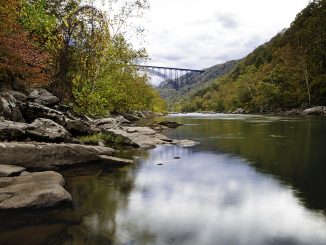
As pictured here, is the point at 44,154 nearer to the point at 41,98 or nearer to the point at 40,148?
the point at 40,148

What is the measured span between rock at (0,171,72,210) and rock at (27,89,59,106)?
11893 mm

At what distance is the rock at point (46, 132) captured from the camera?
1491cm

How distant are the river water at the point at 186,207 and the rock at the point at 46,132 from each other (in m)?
2.72

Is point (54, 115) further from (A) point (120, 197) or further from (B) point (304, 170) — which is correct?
(B) point (304, 170)

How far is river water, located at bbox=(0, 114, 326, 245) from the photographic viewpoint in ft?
23.2

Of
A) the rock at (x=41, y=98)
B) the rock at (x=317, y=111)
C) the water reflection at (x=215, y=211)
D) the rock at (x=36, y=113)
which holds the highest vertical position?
the rock at (x=41, y=98)

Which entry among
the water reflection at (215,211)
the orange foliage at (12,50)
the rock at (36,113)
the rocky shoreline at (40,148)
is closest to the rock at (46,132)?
the rocky shoreline at (40,148)

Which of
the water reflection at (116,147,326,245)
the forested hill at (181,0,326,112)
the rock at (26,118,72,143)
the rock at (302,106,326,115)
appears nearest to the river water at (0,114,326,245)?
the water reflection at (116,147,326,245)

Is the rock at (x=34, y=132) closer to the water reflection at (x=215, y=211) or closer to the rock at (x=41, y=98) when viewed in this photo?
the water reflection at (x=215, y=211)

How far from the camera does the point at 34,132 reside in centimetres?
1488

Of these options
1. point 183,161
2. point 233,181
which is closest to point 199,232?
point 233,181

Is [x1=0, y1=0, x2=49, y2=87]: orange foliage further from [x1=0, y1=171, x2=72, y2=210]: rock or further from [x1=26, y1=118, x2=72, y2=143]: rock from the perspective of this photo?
[x1=0, y1=171, x2=72, y2=210]: rock

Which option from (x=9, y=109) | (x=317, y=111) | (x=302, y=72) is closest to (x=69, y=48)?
(x=9, y=109)

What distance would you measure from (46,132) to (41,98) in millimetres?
6429
